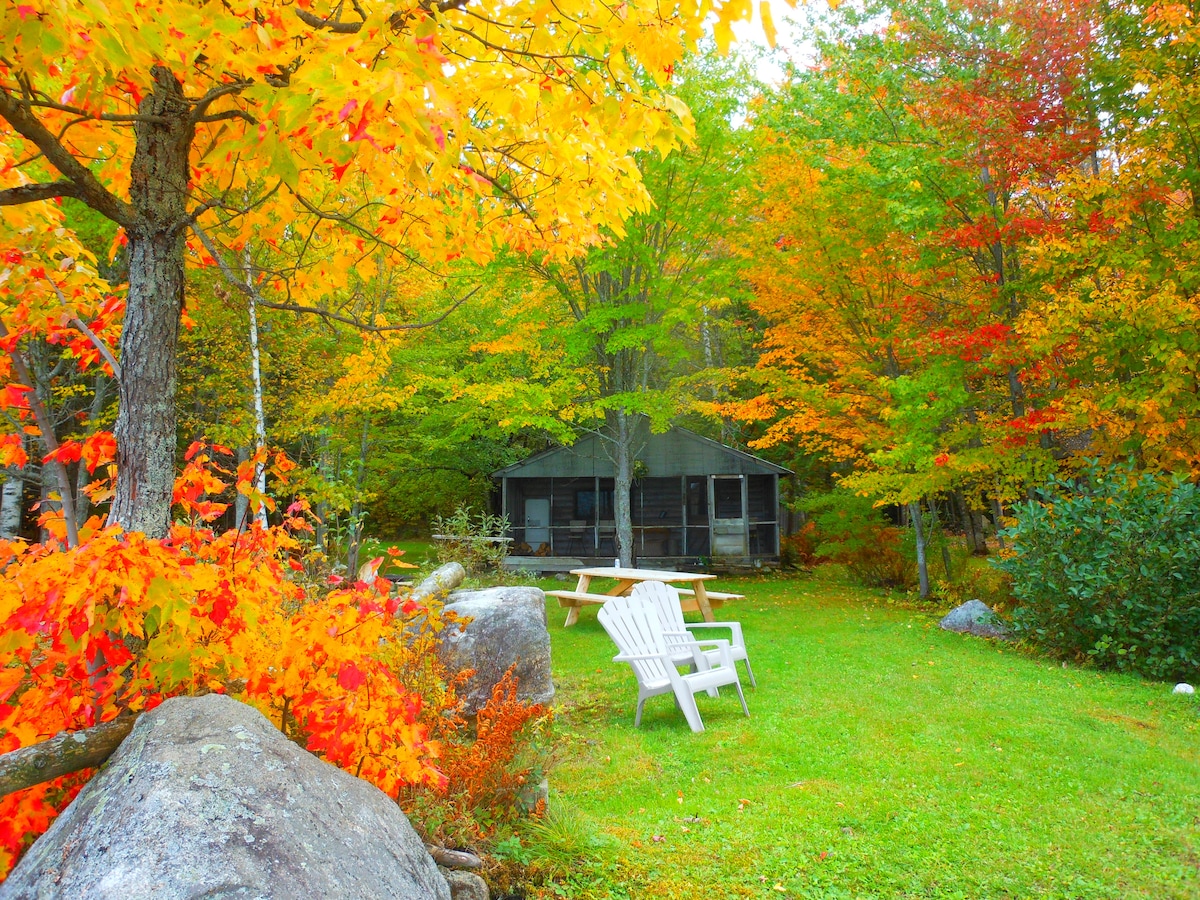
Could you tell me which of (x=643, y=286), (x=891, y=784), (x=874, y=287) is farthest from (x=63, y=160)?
(x=643, y=286)

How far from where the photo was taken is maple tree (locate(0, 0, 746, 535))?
183cm

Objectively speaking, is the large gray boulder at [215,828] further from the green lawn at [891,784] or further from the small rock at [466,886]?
the green lawn at [891,784]

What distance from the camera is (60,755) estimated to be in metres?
1.91

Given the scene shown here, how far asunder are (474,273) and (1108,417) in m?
8.97

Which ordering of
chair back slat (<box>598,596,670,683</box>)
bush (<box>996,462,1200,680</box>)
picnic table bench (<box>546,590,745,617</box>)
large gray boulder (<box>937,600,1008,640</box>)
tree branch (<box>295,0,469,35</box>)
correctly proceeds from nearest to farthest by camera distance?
tree branch (<box>295,0,469,35</box>) → chair back slat (<box>598,596,670,683</box>) → bush (<box>996,462,1200,680</box>) → large gray boulder (<box>937,600,1008,640</box>) → picnic table bench (<box>546,590,745,617</box>)

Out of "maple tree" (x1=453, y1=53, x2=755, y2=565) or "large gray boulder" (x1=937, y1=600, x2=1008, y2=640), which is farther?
"maple tree" (x1=453, y1=53, x2=755, y2=565)

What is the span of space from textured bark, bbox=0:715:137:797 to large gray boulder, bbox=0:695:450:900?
84 millimetres

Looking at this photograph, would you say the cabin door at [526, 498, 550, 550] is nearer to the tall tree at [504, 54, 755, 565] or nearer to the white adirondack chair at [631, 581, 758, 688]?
the tall tree at [504, 54, 755, 565]

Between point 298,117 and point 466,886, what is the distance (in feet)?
8.39

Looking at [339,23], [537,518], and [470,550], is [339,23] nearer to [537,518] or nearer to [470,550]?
[470,550]

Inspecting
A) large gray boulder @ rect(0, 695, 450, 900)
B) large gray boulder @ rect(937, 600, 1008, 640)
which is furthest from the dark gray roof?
large gray boulder @ rect(0, 695, 450, 900)

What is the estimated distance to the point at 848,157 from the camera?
1166 cm

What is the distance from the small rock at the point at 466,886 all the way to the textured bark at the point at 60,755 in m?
1.26

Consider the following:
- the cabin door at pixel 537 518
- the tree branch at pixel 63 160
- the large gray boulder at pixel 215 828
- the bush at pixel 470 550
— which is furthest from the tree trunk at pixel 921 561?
the tree branch at pixel 63 160
